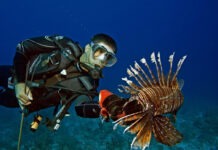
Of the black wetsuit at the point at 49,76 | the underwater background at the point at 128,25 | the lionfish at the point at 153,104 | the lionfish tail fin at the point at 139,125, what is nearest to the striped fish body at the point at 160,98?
the lionfish at the point at 153,104

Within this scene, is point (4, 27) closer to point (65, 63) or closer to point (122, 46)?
point (122, 46)

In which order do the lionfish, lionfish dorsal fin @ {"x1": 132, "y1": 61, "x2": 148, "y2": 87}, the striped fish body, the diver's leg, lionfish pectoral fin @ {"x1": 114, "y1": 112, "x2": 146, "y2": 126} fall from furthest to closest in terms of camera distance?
the diver's leg
lionfish dorsal fin @ {"x1": 132, "y1": 61, "x2": 148, "y2": 87}
the striped fish body
the lionfish
lionfish pectoral fin @ {"x1": 114, "y1": 112, "x2": 146, "y2": 126}

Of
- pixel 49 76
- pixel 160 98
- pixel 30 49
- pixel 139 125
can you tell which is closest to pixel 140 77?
pixel 160 98

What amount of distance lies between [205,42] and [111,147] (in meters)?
173

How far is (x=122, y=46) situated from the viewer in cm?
14875

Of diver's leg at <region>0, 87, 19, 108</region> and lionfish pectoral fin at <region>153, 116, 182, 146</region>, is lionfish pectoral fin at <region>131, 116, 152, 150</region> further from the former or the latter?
diver's leg at <region>0, 87, 19, 108</region>

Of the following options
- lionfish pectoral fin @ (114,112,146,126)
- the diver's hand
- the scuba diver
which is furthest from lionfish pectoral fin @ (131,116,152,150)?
the diver's hand

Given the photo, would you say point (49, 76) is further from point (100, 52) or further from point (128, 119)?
point (128, 119)

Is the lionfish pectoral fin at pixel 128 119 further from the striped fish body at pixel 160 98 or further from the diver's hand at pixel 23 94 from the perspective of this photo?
the diver's hand at pixel 23 94

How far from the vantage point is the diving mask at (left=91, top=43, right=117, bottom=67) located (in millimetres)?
3361

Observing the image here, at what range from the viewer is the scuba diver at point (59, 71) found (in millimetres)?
3348

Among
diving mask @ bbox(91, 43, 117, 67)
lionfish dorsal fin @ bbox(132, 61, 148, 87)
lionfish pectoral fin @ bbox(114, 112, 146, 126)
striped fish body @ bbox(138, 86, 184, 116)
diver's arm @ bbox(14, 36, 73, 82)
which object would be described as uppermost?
diver's arm @ bbox(14, 36, 73, 82)

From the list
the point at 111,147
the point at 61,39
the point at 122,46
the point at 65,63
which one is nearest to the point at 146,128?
the point at 65,63

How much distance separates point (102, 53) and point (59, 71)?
2.15 feet
